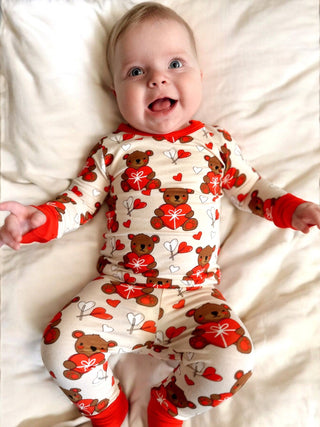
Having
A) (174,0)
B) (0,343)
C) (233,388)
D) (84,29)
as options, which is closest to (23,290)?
(0,343)

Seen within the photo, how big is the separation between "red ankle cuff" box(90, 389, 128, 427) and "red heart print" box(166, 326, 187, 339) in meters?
0.18

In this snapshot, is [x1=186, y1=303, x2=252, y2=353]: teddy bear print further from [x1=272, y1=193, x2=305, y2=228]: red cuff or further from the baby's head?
the baby's head

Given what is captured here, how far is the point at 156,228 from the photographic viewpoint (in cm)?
98

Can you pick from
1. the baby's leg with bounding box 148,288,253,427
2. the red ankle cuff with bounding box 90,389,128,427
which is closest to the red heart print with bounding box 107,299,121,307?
the baby's leg with bounding box 148,288,253,427

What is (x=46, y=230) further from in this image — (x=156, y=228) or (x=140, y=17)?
(x=140, y=17)

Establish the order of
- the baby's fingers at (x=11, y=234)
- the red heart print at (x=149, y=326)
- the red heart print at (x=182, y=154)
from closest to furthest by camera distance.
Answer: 1. the baby's fingers at (x=11, y=234)
2. the red heart print at (x=149, y=326)
3. the red heart print at (x=182, y=154)

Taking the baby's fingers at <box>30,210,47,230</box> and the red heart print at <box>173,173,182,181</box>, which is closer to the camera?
the baby's fingers at <box>30,210,47,230</box>

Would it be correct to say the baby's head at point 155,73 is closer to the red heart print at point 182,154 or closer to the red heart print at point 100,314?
the red heart print at point 182,154

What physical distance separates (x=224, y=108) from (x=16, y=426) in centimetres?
95

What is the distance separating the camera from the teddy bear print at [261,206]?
1007mm

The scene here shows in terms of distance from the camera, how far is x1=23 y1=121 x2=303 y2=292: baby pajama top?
38.2 inches

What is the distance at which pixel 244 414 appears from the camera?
0.88m

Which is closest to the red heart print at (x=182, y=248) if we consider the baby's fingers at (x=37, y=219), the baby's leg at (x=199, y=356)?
the baby's leg at (x=199, y=356)

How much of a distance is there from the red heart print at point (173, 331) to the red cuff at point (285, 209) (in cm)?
34
